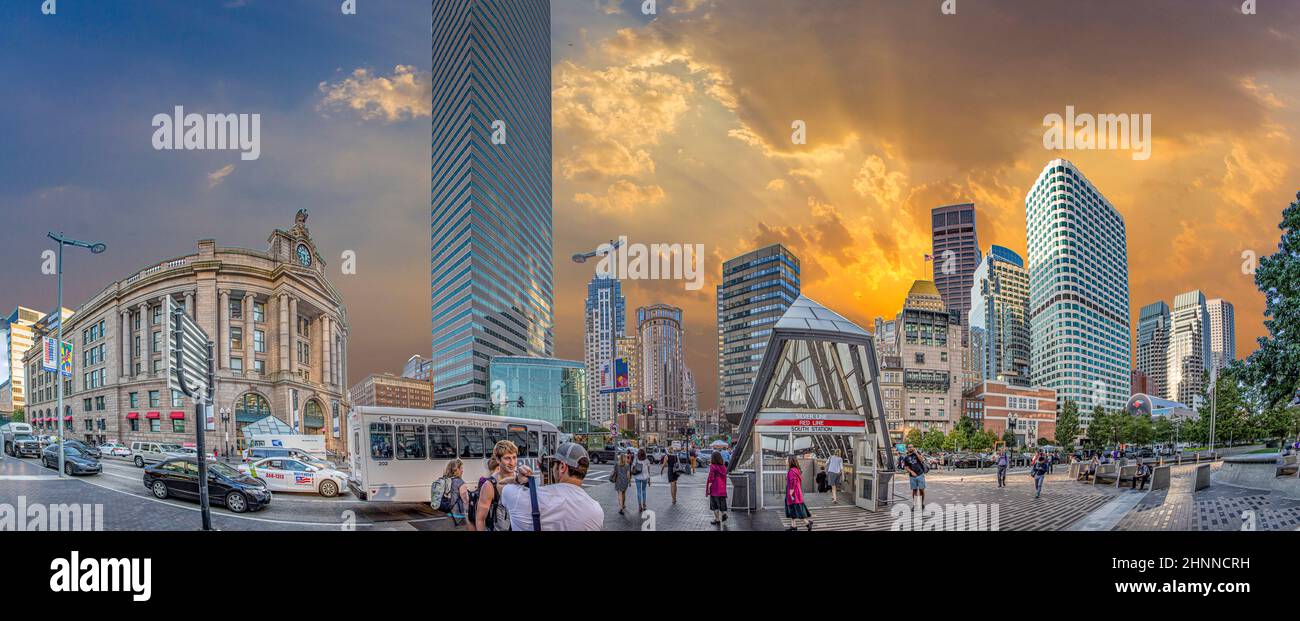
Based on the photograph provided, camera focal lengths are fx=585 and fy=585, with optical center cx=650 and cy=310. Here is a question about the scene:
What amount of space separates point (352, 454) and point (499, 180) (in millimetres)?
16989

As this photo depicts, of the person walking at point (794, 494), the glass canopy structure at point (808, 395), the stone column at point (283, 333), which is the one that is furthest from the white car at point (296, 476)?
the person walking at point (794, 494)

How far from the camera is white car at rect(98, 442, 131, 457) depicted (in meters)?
10.3

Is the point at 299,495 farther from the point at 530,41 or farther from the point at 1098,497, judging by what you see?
the point at 530,41

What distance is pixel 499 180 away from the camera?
81.8 ft

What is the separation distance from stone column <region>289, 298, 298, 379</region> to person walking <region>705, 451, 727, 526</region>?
8112mm

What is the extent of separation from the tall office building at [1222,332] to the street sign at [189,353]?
17.3 meters

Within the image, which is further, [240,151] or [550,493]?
[240,151]

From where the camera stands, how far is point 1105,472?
41.9 ft

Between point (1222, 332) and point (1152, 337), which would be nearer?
point (1222, 332)

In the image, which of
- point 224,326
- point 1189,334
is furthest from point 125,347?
point 1189,334

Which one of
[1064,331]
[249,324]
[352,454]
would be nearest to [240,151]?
[249,324]

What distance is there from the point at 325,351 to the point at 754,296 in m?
8.49

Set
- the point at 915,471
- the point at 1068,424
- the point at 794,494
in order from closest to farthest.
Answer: the point at 794,494 → the point at 915,471 → the point at 1068,424

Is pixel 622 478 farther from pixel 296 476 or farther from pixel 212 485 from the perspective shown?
pixel 212 485
